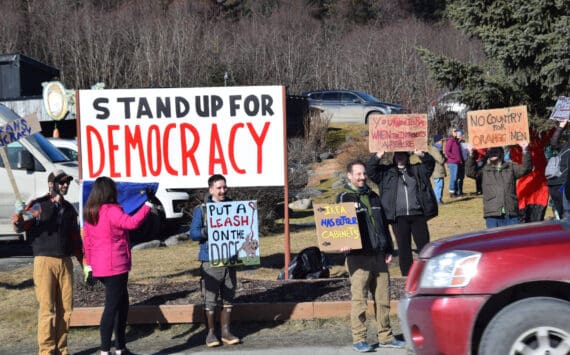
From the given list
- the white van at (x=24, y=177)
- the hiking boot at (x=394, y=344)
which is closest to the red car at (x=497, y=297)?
the hiking boot at (x=394, y=344)

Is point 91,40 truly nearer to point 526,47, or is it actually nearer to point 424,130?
point 526,47

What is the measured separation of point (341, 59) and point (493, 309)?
4205 centimetres

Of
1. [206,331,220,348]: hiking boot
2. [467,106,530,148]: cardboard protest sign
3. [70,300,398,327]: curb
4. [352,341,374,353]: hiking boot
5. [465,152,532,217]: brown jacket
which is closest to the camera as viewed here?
[352,341,374,353]: hiking boot

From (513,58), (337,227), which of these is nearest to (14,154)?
(337,227)

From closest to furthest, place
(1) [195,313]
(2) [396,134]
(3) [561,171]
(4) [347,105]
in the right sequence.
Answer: (1) [195,313] < (2) [396,134] < (3) [561,171] < (4) [347,105]

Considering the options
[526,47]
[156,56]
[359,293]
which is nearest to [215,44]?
[156,56]

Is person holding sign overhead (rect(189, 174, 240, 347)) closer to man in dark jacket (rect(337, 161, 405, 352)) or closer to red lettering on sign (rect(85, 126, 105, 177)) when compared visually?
man in dark jacket (rect(337, 161, 405, 352))

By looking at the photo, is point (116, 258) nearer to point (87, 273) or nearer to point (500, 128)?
point (87, 273)

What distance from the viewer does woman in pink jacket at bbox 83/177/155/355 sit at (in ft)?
26.6

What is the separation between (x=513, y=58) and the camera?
1653cm

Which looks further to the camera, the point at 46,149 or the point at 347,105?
the point at 347,105

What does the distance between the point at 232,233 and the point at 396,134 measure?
2.27 meters

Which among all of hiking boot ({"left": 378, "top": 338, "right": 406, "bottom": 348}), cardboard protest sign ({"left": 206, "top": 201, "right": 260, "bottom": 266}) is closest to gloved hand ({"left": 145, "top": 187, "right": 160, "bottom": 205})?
cardboard protest sign ({"left": 206, "top": 201, "right": 260, "bottom": 266})

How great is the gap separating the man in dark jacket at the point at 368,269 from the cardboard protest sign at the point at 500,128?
315 centimetres
